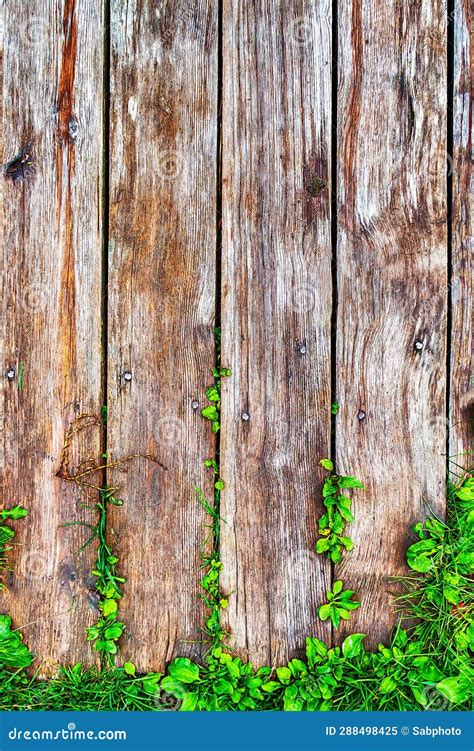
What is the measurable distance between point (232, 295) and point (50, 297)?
0.58 metres

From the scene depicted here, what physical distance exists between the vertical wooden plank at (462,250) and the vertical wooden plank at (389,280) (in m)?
0.04

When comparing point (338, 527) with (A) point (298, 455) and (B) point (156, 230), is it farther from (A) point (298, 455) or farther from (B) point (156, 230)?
A: (B) point (156, 230)

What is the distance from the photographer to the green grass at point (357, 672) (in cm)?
174

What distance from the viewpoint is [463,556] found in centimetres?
175

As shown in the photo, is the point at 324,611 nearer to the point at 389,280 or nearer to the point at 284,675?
the point at 284,675

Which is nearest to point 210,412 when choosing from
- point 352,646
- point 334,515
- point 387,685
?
point 334,515


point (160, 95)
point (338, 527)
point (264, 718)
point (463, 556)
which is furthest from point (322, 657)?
point (160, 95)

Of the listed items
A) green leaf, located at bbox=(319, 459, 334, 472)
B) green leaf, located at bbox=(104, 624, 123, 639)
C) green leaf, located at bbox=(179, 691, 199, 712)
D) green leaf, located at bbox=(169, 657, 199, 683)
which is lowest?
green leaf, located at bbox=(179, 691, 199, 712)

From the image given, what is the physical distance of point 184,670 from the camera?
175 cm

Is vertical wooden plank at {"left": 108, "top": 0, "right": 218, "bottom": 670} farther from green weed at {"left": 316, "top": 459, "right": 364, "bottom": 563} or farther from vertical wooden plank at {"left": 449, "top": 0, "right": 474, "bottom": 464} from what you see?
vertical wooden plank at {"left": 449, "top": 0, "right": 474, "bottom": 464}

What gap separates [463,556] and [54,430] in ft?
4.41

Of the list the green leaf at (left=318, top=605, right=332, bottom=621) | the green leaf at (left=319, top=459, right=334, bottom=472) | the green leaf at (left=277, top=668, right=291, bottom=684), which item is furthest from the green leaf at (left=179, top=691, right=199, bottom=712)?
the green leaf at (left=319, top=459, right=334, bottom=472)

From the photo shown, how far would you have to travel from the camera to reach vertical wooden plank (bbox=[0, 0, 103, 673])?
70.1 inches

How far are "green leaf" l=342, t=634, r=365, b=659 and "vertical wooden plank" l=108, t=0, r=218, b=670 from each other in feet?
1.51
